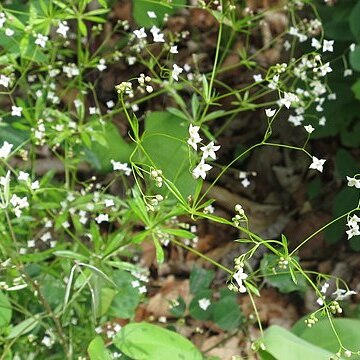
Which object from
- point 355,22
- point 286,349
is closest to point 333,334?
point 286,349

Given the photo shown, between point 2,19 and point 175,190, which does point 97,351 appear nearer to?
point 175,190

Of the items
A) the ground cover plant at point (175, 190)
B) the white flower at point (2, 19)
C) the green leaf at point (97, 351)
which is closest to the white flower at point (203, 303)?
the ground cover plant at point (175, 190)

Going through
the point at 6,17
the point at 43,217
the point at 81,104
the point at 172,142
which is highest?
the point at 6,17

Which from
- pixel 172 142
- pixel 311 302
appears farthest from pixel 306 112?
pixel 311 302

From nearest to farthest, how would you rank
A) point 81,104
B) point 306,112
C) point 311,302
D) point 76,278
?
point 76,278, point 81,104, point 306,112, point 311,302

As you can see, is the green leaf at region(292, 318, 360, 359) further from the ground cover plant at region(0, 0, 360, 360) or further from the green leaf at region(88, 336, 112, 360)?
the green leaf at region(88, 336, 112, 360)

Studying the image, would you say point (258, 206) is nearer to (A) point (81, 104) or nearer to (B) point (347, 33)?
(B) point (347, 33)
